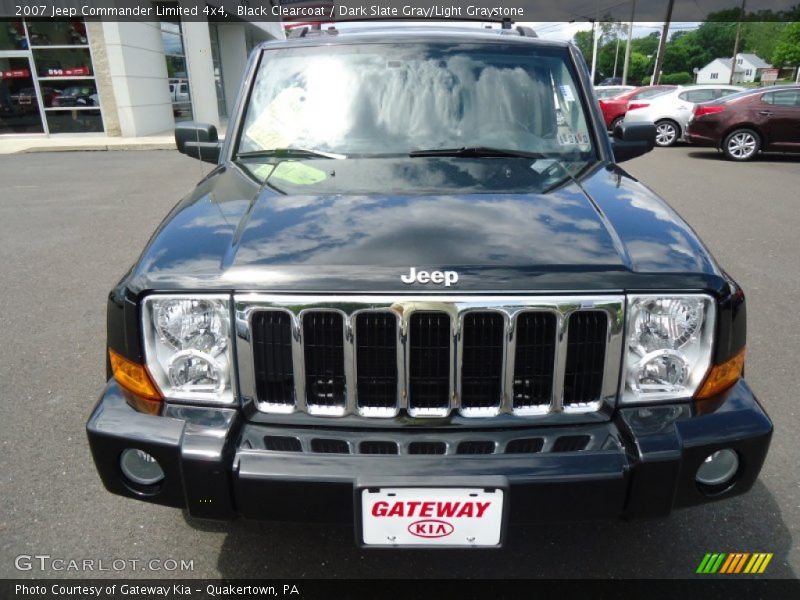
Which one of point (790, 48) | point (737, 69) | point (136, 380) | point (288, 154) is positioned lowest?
point (737, 69)

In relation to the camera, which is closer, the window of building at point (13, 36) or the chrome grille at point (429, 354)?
the chrome grille at point (429, 354)

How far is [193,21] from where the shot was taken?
2048 centimetres

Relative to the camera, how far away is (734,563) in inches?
93.0

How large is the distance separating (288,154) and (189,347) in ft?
4.08

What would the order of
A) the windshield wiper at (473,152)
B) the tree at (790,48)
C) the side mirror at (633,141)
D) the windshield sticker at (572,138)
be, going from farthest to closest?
the tree at (790,48) < the side mirror at (633,141) < the windshield sticker at (572,138) < the windshield wiper at (473,152)

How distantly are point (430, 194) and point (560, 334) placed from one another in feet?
2.48

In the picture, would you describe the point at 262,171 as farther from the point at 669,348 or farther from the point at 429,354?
the point at 669,348

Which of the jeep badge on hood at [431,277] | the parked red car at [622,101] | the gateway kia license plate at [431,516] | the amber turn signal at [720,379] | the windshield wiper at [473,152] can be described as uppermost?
the windshield wiper at [473,152]

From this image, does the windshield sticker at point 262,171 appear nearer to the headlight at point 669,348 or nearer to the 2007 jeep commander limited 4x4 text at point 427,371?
the 2007 jeep commander limited 4x4 text at point 427,371

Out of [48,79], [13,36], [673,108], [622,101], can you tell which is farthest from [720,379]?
A: [13,36]

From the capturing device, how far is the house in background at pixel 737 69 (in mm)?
108188

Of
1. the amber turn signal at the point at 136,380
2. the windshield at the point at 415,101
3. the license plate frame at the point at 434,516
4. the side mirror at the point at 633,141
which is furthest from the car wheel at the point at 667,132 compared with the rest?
the amber turn signal at the point at 136,380

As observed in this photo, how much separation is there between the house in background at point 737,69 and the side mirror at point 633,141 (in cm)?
11953

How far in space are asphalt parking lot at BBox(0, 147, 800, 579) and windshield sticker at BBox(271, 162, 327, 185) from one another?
135 cm
